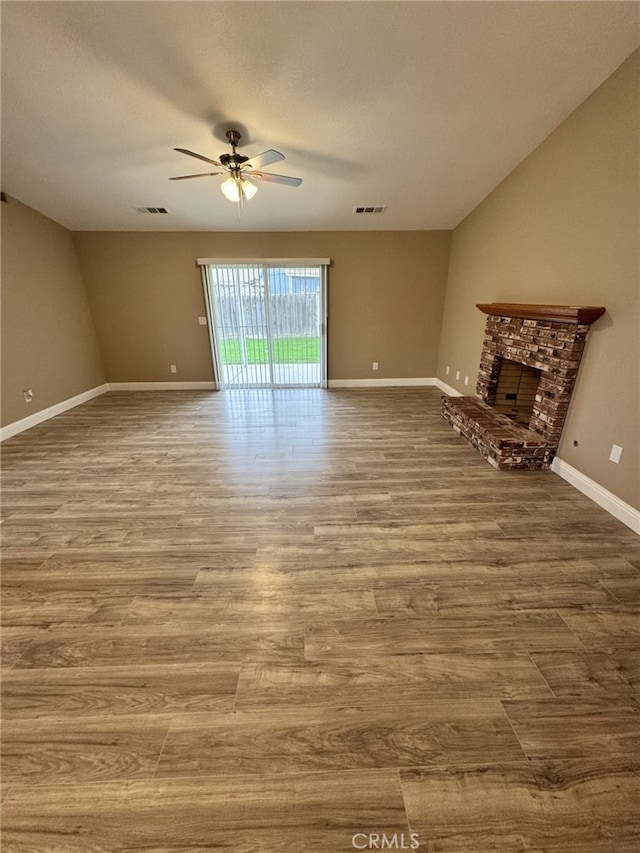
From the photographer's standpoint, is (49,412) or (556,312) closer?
(556,312)

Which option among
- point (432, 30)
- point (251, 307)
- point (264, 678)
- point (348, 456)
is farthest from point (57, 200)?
point (264, 678)

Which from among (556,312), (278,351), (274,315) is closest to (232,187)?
(274,315)

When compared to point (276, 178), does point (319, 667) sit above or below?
below

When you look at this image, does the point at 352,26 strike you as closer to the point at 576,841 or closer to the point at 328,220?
the point at 328,220

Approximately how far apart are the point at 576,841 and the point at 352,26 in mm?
3773

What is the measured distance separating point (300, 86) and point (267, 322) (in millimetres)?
3084

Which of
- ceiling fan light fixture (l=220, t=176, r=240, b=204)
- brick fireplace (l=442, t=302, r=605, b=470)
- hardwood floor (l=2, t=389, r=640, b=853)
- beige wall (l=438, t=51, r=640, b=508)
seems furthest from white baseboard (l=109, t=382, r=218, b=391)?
beige wall (l=438, t=51, r=640, b=508)

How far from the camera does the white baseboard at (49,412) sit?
3.62 meters

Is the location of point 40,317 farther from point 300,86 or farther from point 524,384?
point 524,384

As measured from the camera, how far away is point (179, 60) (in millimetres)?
2088

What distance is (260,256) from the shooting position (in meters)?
4.84

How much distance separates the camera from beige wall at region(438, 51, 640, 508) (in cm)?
Answer: 210

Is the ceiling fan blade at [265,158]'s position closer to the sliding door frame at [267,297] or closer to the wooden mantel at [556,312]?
the sliding door frame at [267,297]

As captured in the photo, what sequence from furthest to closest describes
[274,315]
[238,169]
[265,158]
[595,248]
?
[274,315] → [238,169] → [265,158] → [595,248]
